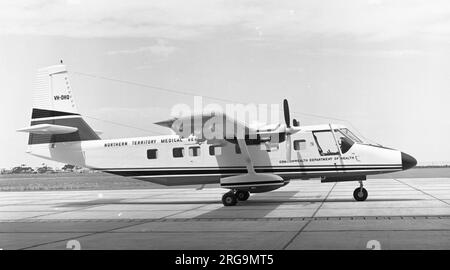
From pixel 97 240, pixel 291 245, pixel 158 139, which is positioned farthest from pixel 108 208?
pixel 291 245

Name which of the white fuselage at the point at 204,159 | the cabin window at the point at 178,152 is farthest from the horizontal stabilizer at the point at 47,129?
the cabin window at the point at 178,152

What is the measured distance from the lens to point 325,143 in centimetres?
2030

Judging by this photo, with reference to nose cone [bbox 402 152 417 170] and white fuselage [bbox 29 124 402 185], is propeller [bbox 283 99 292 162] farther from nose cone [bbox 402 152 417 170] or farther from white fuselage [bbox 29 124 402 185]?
nose cone [bbox 402 152 417 170]

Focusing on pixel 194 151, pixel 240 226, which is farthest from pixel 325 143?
pixel 240 226

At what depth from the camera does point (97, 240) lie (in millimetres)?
11414

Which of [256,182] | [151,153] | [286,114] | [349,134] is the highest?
[286,114]

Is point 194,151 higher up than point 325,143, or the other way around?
point 325,143

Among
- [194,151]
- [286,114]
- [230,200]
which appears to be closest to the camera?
[286,114]

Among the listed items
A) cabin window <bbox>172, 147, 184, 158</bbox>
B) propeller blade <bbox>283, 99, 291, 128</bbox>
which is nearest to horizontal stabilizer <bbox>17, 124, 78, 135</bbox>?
cabin window <bbox>172, 147, 184, 158</bbox>

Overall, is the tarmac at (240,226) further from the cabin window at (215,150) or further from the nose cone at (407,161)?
the cabin window at (215,150)

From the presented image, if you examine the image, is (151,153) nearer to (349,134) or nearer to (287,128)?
(287,128)

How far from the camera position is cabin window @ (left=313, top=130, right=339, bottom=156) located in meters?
20.2

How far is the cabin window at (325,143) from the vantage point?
20172 mm
